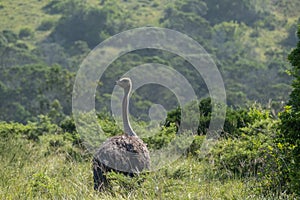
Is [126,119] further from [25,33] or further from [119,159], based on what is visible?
[25,33]

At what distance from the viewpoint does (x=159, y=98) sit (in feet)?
142

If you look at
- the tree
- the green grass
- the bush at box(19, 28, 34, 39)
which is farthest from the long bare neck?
the bush at box(19, 28, 34, 39)

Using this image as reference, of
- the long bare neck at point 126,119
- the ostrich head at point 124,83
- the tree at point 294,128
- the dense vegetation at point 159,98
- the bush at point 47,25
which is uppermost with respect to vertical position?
the tree at point 294,128

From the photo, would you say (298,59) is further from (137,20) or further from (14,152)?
(137,20)

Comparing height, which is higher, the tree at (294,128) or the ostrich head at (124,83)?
the tree at (294,128)

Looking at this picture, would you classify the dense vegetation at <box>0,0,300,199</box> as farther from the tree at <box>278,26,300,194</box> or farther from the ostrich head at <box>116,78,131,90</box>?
the ostrich head at <box>116,78,131,90</box>

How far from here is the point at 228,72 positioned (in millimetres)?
51531

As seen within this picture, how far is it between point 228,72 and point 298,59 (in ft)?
149

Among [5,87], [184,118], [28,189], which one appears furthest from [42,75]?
[28,189]

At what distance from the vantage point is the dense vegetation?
6.44m

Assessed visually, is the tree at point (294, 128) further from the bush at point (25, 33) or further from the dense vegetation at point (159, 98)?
the bush at point (25, 33)

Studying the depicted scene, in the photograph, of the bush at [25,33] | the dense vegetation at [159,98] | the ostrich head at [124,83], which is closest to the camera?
the dense vegetation at [159,98]

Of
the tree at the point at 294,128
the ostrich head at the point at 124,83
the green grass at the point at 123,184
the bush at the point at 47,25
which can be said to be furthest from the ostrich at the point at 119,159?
the bush at the point at 47,25

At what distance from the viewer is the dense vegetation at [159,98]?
644cm
